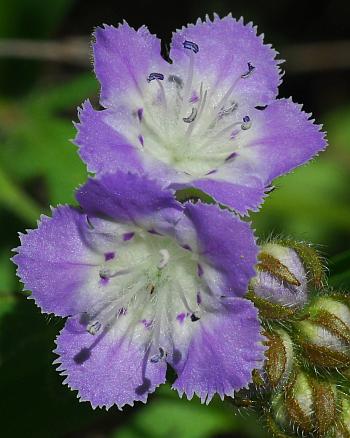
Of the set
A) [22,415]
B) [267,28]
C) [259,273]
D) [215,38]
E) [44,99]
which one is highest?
[267,28]

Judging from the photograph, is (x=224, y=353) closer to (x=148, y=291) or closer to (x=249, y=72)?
(x=148, y=291)

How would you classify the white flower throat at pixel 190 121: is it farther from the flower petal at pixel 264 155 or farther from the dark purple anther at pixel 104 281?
the dark purple anther at pixel 104 281

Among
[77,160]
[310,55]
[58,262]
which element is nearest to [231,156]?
[58,262]

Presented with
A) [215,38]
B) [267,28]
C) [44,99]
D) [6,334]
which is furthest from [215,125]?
[267,28]

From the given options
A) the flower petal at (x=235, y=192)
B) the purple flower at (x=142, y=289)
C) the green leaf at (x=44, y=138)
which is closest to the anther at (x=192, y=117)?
the flower petal at (x=235, y=192)

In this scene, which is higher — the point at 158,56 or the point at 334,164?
the point at 334,164

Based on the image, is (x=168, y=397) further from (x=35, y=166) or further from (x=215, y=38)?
(x=215, y=38)

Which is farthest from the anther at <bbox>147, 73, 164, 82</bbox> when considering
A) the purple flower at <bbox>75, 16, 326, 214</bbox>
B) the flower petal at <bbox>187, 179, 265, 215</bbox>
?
the flower petal at <bbox>187, 179, 265, 215</bbox>

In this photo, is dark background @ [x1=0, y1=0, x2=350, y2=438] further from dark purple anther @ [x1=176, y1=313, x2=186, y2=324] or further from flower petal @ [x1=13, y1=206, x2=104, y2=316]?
flower petal @ [x1=13, y1=206, x2=104, y2=316]
